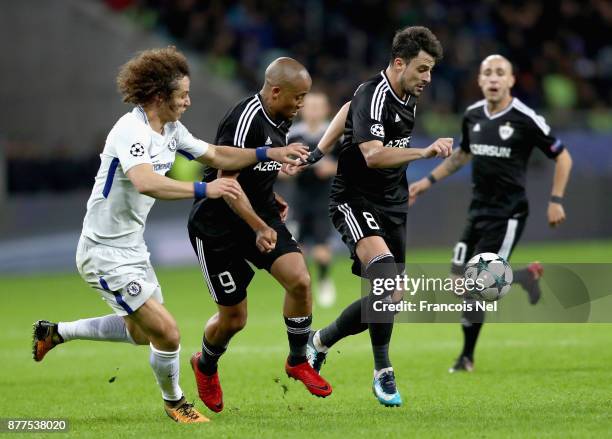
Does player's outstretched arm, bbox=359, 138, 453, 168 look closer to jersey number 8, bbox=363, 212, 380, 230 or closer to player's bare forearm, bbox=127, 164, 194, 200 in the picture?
jersey number 8, bbox=363, 212, 380, 230

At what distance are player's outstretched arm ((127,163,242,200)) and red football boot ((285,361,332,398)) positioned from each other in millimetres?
1576

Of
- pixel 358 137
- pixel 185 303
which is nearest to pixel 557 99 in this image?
pixel 185 303

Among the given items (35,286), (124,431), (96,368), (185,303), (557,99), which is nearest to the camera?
(124,431)

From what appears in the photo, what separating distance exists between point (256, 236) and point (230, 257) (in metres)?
0.29

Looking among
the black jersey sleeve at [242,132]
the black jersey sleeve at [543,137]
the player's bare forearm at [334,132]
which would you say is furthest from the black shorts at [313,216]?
the black jersey sleeve at [242,132]

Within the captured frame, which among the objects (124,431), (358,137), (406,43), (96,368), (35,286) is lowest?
(35,286)

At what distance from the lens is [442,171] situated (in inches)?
393

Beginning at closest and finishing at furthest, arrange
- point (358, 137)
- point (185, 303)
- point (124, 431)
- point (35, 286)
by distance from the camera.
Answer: point (124, 431), point (358, 137), point (185, 303), point (35, 286)

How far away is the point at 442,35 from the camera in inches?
1001

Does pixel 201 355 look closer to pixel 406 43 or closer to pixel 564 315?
pixel 406 43

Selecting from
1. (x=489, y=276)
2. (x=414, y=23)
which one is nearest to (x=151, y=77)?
(x=489, y=276)

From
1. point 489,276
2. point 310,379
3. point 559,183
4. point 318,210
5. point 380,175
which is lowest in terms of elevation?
point 318,210

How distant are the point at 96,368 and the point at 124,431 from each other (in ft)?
11.7

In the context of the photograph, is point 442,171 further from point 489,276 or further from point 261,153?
point 261,153
